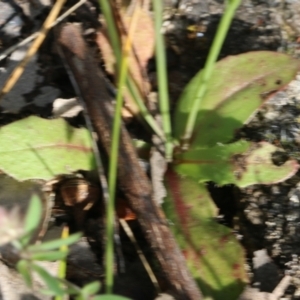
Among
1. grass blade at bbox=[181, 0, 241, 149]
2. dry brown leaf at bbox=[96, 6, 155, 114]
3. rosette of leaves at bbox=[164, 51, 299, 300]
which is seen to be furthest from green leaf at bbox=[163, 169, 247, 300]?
dry brown leaf at bbox=[96, 6, 155, 114]

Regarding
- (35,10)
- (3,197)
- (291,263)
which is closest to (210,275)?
(291,263)

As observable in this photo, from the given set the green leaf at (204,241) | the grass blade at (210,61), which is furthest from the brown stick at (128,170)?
the grass blade at (210,61)

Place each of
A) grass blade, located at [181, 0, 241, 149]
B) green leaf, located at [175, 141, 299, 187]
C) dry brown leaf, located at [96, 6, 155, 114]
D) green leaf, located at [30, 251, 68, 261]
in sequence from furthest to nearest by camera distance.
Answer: dry brown leaf, located at [96, 6, 155, 114] → green leaf, located at [175, 141, 299, 187] → grass blade, located at [181, 0, 241, 149] → green leaf, located at [30, 251, 68, 261]

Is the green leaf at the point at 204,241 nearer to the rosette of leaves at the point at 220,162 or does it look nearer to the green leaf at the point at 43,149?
the rosette of leaves at the point at 220,162

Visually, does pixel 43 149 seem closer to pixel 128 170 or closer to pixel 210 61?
pixel 128 170

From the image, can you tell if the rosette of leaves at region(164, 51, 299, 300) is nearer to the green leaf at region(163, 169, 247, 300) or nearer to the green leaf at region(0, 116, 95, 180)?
the green leaf at region(163, 169, 247, 300)

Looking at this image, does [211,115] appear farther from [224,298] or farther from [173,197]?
[224,298]

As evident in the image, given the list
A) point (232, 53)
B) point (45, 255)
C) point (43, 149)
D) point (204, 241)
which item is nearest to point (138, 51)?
point (232, 53)
